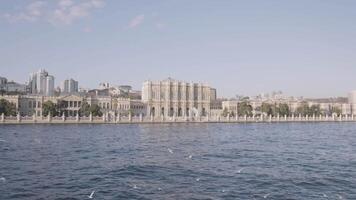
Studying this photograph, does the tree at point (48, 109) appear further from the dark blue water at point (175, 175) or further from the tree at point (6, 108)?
the dark blue water at point (175, 175)

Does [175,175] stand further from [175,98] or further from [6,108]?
[175,98]

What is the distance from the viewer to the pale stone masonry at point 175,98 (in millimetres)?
171750

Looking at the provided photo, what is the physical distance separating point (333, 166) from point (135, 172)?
1338 centimetres

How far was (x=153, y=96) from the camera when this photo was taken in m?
173

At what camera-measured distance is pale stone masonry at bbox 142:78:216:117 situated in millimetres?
171750

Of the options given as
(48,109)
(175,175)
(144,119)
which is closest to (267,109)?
(144,119)

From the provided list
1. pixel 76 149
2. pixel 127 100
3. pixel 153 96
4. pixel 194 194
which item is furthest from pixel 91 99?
pixel 194 194

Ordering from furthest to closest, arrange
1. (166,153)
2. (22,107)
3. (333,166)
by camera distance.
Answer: (22,107)
(166,153)
(333,166)

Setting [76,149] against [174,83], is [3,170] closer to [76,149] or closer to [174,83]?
[76,149]

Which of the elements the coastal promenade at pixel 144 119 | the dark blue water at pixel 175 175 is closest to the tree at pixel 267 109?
the coastal promenade at pixel 144 119

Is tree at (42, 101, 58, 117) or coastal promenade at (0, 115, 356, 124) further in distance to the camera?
tree at (42, 101, 58, 117)

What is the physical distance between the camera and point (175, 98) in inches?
6939

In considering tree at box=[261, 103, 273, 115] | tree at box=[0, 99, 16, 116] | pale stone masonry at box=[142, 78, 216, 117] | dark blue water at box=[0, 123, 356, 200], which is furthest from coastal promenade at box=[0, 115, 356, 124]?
dark blue water at box=[0, 123, 356, 200]

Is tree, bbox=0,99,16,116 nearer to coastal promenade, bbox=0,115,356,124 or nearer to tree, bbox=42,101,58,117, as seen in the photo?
tree, bbox=42,101,58,117
